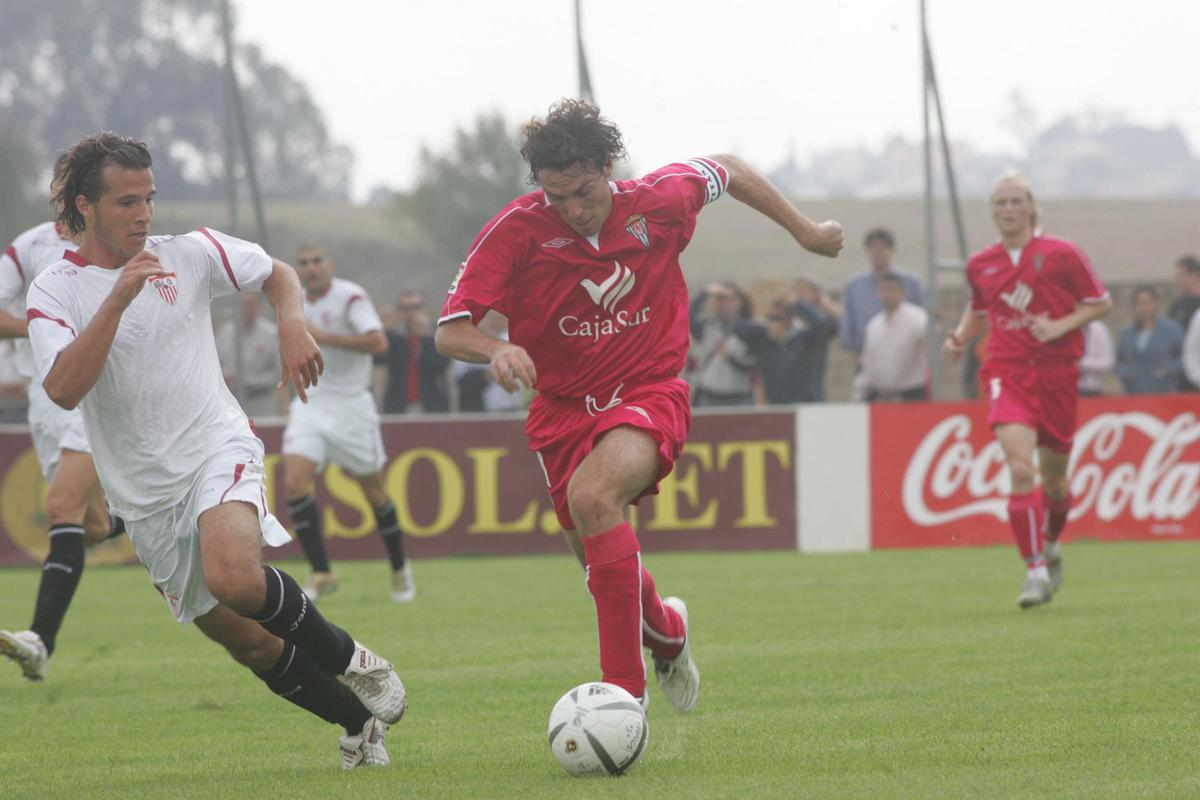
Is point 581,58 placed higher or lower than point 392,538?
higher

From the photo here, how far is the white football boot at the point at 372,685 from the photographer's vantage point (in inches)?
222

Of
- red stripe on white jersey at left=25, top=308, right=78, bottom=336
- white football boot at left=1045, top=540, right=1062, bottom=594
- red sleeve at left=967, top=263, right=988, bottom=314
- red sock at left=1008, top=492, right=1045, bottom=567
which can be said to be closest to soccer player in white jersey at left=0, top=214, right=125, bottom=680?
red stripe on white jersey at left=25, top=308, right=78, bottom=336

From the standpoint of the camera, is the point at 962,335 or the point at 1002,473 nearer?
the point at 962,335

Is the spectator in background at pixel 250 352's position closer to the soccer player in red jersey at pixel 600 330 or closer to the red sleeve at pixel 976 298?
the red sleeve at pixel 976 298

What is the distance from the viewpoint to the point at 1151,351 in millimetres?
16359

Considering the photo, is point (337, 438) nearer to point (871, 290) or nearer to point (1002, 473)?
point (871, 290)

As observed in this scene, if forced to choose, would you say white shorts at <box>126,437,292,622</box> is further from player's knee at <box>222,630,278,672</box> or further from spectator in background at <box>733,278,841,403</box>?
spectator in background at <box>733,278,841,403</box>

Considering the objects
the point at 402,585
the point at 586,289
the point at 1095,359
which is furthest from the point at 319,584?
the point at 1095,359

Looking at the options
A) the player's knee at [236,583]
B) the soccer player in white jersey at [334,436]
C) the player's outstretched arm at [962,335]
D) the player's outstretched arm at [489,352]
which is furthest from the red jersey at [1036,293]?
the player's knee at [236,583]

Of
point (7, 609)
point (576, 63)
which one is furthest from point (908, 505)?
point (7, 609)

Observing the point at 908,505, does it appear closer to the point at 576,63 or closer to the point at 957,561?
the point at 957,561

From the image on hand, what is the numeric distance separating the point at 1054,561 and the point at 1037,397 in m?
1.10

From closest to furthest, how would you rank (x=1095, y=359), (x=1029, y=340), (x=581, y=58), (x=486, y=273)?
1. (x=486, y=273)
2. (x=1029, y=340)
3. (x=581, y=58)
4. (x=1095, y=359)

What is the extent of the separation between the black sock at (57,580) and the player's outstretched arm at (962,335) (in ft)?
16.4
